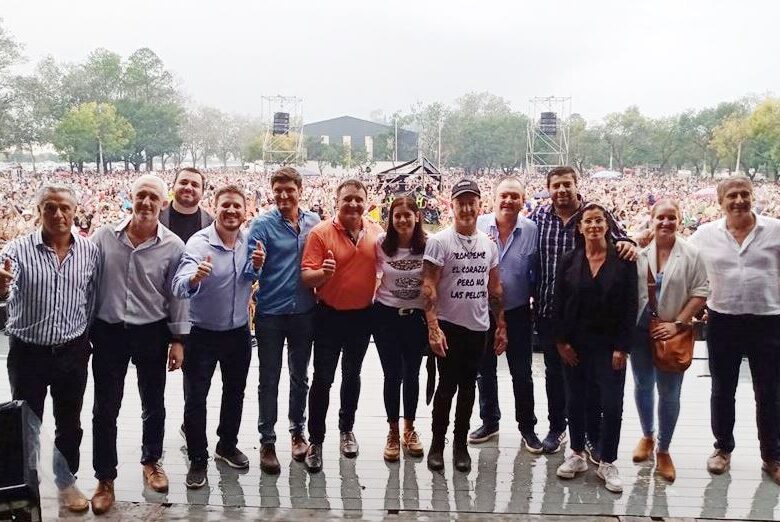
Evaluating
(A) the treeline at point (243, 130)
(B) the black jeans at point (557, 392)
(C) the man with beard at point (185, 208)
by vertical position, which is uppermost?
(A) the treeline at point (243, 130)

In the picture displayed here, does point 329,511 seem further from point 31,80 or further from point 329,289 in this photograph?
point 31,80

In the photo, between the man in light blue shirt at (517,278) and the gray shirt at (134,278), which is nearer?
the gray shirt at (134,278)

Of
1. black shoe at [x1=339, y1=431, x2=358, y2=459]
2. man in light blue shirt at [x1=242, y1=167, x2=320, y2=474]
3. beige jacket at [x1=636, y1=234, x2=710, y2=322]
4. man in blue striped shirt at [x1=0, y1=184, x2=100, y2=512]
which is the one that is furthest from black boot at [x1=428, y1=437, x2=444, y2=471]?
man in blue striped shirt at [x1=0, y1=184, x2=100, y2=512]

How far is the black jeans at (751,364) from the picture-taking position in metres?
3.04

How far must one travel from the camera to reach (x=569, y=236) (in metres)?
3.18

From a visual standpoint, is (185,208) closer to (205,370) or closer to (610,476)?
(205,370)

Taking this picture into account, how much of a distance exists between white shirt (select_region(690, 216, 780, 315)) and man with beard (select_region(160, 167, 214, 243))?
8.13ft

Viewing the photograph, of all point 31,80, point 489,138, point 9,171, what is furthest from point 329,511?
point 489,138

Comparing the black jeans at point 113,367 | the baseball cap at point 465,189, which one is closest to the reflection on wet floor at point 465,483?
the black jeans at point 113,367

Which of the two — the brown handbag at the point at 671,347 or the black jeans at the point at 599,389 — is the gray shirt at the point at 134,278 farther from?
the brown handbag at the point at 671,347

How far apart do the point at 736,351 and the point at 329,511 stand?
1.96 meters

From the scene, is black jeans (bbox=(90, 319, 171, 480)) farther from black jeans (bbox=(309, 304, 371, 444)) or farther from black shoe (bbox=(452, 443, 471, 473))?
black shoe (bbox=(452, 443, 471, 473))

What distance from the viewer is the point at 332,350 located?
10.2 feet

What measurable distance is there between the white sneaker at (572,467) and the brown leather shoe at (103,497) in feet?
6.38
